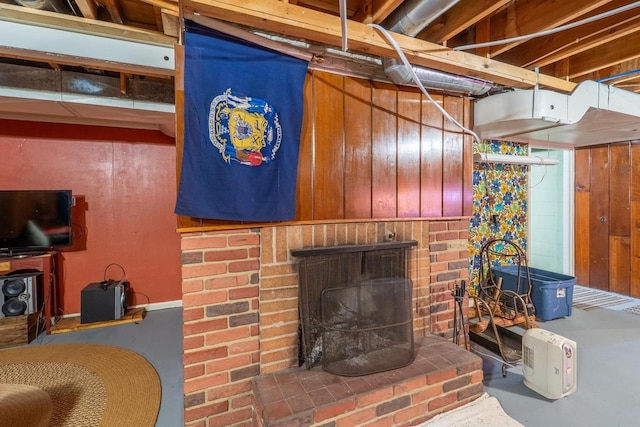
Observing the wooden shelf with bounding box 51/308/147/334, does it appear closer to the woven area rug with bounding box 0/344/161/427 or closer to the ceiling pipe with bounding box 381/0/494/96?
the woven area rug with bounding box 0/344/161/427

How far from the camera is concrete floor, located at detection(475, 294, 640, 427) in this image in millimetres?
1888

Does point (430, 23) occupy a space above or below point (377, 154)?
above

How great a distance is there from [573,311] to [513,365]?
1.81 m

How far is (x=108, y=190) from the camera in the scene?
11.7ft

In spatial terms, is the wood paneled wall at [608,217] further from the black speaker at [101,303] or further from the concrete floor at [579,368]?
the black speaker at [101,303]

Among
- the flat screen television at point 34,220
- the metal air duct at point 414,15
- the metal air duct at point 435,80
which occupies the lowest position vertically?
the flat screen television at point 34,220

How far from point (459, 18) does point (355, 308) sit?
6.18ft

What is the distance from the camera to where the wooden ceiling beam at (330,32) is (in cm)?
145

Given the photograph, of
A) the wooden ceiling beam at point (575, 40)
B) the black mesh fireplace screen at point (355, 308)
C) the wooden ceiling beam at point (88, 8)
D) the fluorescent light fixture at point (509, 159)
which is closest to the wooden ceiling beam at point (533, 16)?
the wooden ceiling beam at point (575, 40)

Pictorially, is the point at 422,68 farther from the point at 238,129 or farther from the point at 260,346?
the point at 260,346

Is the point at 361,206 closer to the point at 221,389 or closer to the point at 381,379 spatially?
the point at 381,379

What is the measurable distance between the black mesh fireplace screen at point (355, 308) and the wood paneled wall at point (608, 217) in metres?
4.03

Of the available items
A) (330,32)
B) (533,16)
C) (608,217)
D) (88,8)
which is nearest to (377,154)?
(330,32)

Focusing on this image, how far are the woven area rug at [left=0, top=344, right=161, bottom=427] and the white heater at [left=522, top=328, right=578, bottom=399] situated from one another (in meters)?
2.59
